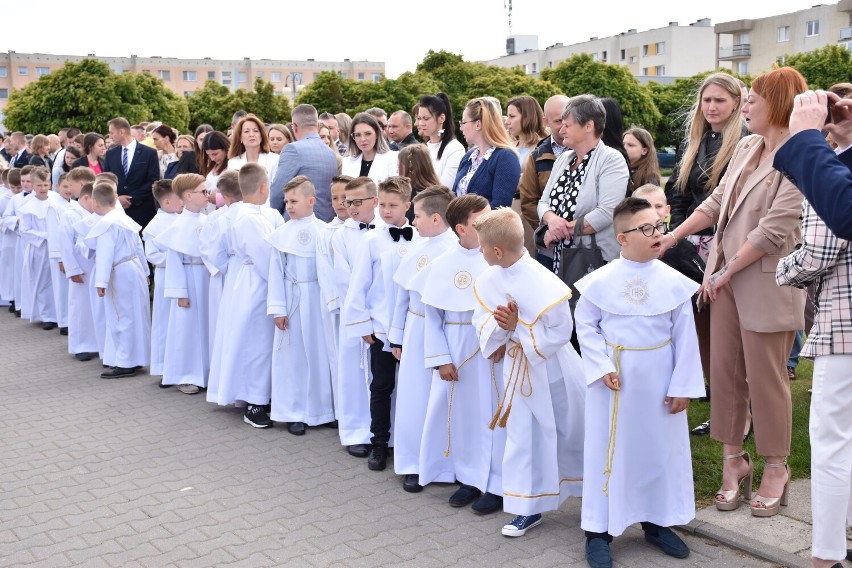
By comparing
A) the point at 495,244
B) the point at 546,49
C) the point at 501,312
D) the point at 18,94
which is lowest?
the point at 501,312

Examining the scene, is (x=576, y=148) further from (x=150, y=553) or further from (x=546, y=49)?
(x=546, y=49)

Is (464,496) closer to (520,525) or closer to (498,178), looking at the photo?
(520,525)

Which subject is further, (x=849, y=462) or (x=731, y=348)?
(x=731, y=348)

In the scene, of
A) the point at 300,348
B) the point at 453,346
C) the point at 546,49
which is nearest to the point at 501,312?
the point at 453,346

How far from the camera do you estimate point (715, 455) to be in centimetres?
605

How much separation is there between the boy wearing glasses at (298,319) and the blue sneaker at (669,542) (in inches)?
128

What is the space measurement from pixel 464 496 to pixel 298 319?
2.49 m

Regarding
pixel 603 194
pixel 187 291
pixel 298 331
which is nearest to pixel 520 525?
pixel 603 194

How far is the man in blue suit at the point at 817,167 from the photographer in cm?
352

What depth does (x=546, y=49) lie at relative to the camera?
95.9 m

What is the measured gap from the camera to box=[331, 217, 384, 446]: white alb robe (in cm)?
685

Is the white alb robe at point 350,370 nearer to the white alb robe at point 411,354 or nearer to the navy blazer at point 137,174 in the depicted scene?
the white alb robe at point 411,354

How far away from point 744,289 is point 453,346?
5.70 ft

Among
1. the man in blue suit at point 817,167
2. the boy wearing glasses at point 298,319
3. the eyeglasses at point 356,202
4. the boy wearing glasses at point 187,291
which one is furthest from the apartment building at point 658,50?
the man in blue suit at point 817,167
